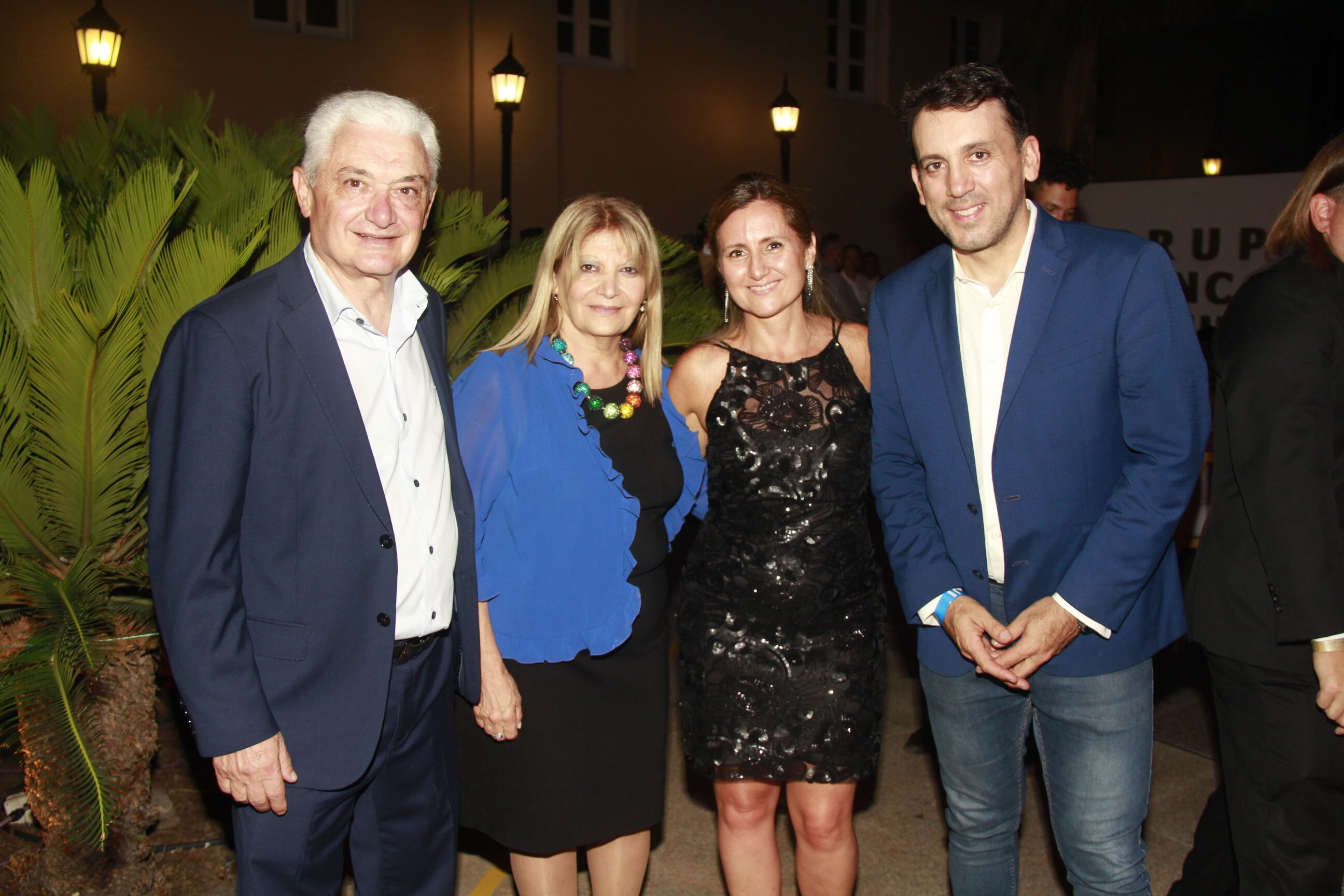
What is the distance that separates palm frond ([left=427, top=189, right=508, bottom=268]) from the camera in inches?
158

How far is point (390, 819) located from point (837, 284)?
487 centimetres

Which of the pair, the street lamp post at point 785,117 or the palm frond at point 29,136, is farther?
the street lamp post at point 785,117

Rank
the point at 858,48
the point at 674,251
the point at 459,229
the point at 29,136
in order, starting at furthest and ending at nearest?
the point at 858,48, the point at 674,251, the point at 29,136, the point at 459,229

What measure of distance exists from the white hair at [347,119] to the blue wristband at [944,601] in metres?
1.71

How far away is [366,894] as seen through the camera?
253 centimetres

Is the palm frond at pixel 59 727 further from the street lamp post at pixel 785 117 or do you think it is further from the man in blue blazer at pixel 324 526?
the street lamp post at pixel 785 117

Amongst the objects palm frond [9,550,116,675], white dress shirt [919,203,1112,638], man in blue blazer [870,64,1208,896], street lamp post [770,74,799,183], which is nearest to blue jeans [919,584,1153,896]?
man in blue blazer [870,64,1208,896]

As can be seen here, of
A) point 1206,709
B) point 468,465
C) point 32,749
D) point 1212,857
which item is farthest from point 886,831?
point 32,749

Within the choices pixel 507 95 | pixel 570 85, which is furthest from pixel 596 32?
pixel 507 95

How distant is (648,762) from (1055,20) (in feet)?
34.6

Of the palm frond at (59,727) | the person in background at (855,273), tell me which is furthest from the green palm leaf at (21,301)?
the person in background at (855,273)

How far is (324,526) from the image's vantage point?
217 cm

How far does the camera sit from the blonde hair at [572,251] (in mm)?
2787

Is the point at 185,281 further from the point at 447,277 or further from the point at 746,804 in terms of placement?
the point at 746,804
